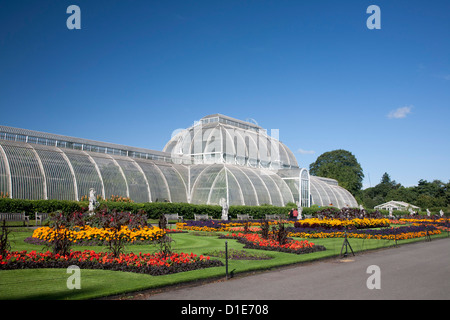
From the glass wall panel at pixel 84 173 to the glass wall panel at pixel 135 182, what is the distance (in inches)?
154

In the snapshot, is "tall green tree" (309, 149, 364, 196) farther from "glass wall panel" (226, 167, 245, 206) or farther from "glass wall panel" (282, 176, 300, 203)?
"glass wall panel" (226, 167, 245, 206)

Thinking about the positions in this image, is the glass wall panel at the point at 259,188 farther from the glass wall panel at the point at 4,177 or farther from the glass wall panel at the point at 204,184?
the glass wall panel at the point at 4,177

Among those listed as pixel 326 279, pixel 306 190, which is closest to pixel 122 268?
pixel 326 279

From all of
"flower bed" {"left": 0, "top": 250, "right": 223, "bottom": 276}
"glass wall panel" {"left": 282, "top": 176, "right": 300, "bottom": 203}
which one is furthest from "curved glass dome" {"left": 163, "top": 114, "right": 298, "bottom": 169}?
"flower bed" {"left": 0, "top": 250, "right": 223, "bottom": 276}

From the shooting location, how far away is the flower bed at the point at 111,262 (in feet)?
37.1

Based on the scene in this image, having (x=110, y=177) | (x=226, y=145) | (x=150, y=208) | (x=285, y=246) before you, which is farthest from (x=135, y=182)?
(x=285, y=246)

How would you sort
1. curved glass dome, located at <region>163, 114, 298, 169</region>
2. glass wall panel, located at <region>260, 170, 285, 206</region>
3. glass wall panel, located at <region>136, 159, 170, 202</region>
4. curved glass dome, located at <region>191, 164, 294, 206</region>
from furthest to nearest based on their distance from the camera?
curved glass dome, located at <region>163, 114, 298, 169</region>
glass wall panel, located at <region>260, 170, 285, 206</region>
curved glass dome, located at <region>191, 164, 294, 206</region>
glass wall panel, located at <region>136, 159, 170, 202</region>

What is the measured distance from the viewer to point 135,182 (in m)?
41.8

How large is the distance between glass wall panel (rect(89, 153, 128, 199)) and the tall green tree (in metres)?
57.1

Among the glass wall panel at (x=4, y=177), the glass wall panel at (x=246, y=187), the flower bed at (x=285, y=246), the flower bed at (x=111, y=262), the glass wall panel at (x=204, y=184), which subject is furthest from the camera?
the glass wall panel at (x=204, y=184)

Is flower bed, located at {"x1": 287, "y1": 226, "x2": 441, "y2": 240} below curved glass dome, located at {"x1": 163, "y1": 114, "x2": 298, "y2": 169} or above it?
below

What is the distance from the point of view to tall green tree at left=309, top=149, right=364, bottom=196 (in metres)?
87.6

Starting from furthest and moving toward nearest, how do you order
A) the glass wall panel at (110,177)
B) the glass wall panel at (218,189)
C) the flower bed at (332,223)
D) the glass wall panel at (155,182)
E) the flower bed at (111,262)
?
the glass wall panel at (218,189) → the glass wall panel at (155,182) → the glass wall panel at (110,177) → the flower bed at (332,223) → the flower bed at (111,262)

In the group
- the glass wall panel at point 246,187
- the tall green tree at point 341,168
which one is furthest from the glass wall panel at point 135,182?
the tall green tree at point 341,168
